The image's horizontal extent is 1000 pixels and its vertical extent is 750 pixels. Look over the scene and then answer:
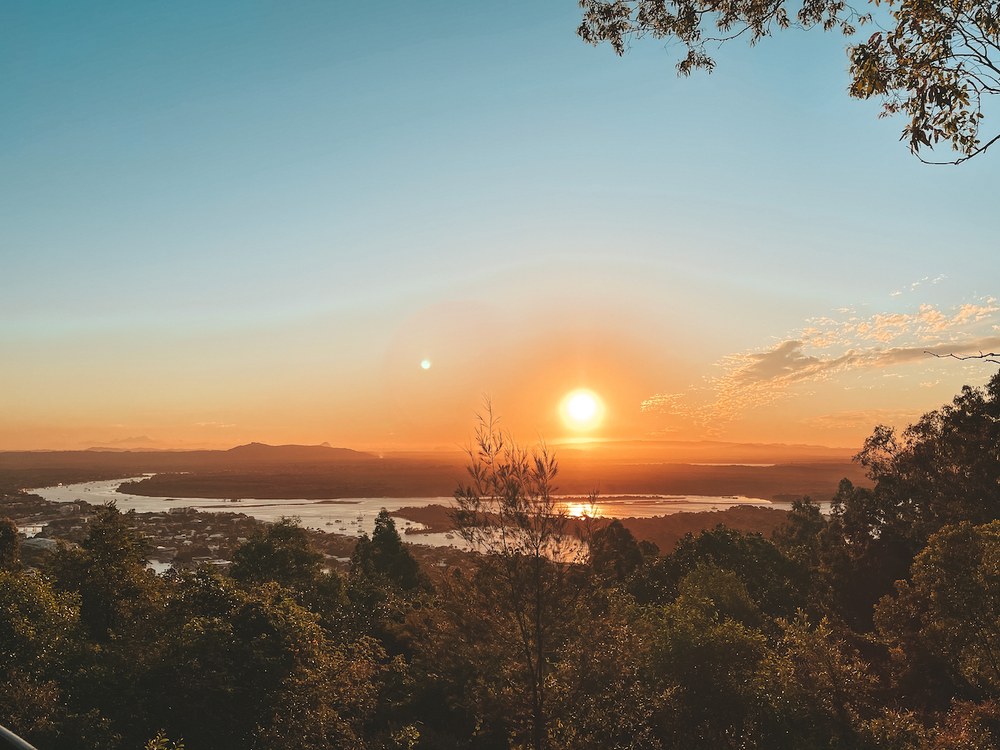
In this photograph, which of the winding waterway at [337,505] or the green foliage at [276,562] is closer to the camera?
the green foliage at [276,562]

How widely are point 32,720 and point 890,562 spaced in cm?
4511

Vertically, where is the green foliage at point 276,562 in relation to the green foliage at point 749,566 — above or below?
above

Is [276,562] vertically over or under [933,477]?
under

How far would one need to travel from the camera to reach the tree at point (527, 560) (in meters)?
13.4

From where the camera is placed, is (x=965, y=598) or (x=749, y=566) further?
(x=749, y=566)

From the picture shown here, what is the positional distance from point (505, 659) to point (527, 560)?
292 centimetres

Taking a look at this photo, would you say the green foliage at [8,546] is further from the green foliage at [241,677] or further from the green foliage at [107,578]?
the green foliage at [241,677]

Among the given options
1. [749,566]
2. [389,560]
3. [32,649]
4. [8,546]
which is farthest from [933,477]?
[8,546]

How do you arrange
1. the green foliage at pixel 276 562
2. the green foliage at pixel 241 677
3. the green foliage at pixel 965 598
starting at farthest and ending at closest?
1. the green foliage at pixel 276 562
2. the green foliage at pixel 965 598
3. the green foliage at pixel 241 677

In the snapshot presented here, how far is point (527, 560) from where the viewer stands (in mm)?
13438

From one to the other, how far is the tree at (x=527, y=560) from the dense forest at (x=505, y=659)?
0.18 ft

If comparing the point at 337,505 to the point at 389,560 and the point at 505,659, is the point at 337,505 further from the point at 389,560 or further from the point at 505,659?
the point at 505,659

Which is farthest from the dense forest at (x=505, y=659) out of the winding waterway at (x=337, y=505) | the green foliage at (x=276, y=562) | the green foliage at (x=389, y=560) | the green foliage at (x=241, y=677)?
the winding waterway at (x=337, y=505)

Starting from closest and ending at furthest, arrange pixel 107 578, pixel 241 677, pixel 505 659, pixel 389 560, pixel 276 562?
pixel 241 677
pixel 505 659
pixel 107 578
pixel 276 562
pixel 389 560
